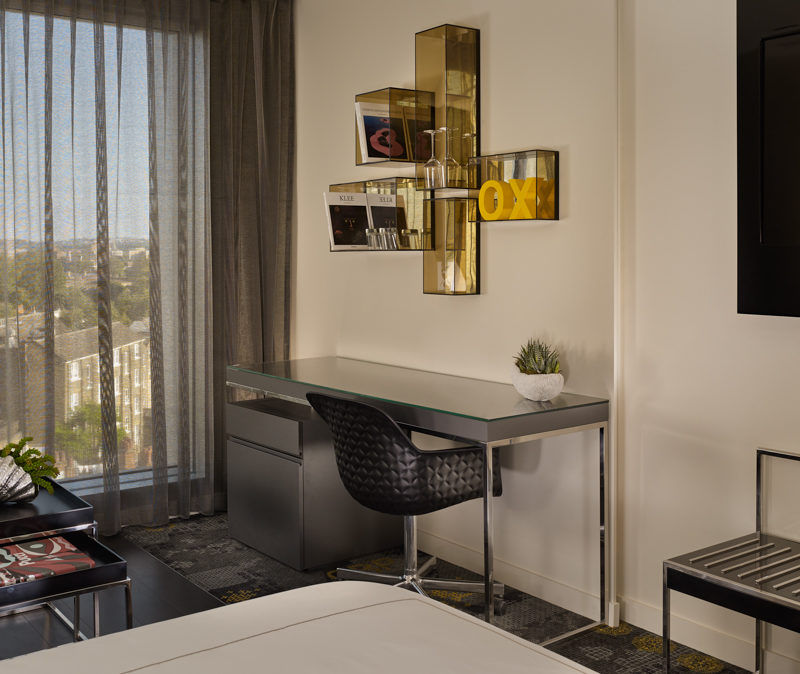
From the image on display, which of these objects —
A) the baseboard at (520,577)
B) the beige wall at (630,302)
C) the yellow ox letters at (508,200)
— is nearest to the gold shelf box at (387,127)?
the beige wall at (630,302)

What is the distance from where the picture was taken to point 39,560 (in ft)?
8.25

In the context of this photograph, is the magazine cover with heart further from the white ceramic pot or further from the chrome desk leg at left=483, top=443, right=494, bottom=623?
the white ceramic pot

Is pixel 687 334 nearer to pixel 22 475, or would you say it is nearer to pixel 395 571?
pixel 395 571

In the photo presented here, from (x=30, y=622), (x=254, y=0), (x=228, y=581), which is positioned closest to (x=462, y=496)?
(x=228, y=581)

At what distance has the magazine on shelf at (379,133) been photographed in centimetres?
364

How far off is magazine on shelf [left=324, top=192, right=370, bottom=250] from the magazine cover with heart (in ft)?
5.79

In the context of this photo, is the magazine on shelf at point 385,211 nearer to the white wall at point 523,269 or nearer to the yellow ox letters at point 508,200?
the white wall at point 523,269

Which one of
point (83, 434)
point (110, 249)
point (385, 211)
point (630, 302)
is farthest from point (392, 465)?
point (110, 249)

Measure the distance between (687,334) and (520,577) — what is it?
123 centimetres

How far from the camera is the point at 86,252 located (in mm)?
4039

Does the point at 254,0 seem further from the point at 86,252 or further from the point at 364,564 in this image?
the point at 364,564

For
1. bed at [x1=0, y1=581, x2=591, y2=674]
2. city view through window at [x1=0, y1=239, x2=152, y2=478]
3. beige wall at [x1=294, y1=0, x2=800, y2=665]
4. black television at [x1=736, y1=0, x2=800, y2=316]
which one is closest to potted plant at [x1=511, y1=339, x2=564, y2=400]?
beige wall at [x1=294, y1=0, x2=800, y2=665]

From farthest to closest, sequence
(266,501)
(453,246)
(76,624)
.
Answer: (266,501)
(453,246)
(76,624)

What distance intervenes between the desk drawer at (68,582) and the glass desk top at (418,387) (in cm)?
106
